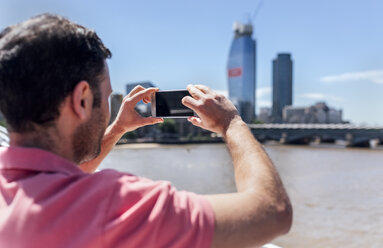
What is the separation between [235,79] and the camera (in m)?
72.6

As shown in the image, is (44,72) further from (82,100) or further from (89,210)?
(89,210)

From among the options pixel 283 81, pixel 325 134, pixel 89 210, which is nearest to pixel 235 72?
pixel 283 81

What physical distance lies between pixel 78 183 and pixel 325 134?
36.1 meters

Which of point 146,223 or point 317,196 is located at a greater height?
point 146,223

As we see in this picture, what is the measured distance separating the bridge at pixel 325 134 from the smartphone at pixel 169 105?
26644mm

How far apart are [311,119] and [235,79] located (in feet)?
58.3

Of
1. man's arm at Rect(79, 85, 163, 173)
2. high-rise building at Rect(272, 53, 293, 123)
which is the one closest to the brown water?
man's arm at Rect(79, 85, 163, 173)

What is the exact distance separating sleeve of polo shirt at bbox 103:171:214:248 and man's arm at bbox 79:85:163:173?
0.47 m

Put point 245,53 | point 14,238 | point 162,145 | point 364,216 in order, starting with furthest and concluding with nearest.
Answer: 1. point 245,53
2. point 162,145
3. point 364,216
4. point 14,238

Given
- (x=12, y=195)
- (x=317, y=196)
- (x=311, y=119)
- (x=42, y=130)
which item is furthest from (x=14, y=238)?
(x=311, y=119)

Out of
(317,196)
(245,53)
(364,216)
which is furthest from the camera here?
(245,53)

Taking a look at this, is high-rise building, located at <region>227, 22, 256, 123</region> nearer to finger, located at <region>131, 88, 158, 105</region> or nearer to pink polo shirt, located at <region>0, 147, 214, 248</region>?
finger, located at <region>131, 88, 158, 105</region>

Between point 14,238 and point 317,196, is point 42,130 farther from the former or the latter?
point 317,196

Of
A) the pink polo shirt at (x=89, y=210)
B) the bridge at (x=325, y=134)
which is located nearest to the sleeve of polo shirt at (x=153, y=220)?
the pink polo shirt at (x=89, y=210)
